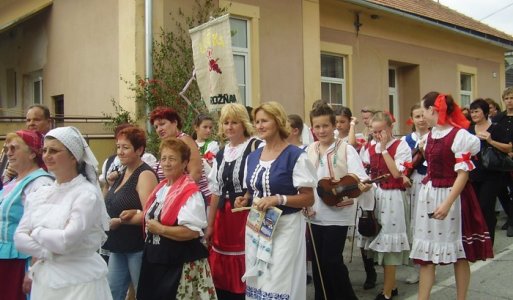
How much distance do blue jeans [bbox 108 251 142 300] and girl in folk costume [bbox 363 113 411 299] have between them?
2418 mm

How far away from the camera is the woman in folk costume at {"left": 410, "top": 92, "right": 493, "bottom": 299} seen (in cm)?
425

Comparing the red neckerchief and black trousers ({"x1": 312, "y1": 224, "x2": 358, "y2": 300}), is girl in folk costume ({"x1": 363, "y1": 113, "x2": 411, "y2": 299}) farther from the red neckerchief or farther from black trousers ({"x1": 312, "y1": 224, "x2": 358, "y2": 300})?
the red neckerchief

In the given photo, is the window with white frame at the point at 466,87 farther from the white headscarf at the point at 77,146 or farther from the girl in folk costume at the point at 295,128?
the white headscarf at the point at 77,146

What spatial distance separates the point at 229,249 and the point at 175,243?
76cm

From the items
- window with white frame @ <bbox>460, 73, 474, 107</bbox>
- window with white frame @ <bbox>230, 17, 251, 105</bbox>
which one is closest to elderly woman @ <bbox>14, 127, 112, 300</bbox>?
window with white frame @ <bbox>230, 17, 251, 105</bbox>

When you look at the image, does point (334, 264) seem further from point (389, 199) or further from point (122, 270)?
point (122, 270)

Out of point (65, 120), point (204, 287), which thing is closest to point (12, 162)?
point (204, 287)

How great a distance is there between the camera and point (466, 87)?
53.8 feet

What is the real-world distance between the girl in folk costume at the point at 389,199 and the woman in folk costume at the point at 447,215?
0.73 m

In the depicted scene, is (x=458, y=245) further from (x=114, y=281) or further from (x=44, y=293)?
(x=44, y=293)

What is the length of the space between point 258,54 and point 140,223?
6.00 m

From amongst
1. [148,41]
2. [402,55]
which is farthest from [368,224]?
[402,55]

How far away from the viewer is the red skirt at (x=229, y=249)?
13.6 ft

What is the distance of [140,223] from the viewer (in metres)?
3.84
